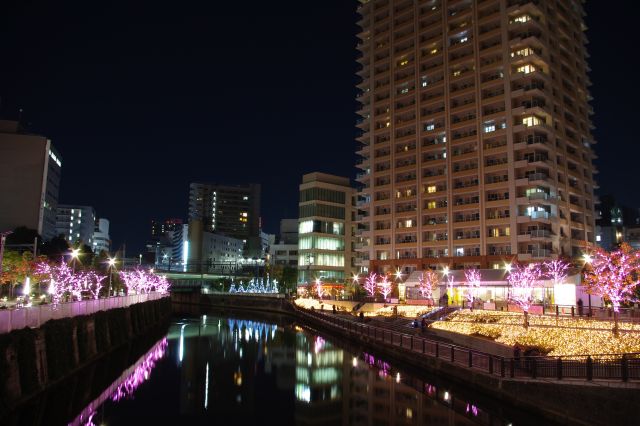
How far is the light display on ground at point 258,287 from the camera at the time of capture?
5517 inches

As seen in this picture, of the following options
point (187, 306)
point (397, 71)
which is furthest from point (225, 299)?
point (397, 71)

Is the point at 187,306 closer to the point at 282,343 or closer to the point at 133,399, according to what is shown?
the point at 282,343

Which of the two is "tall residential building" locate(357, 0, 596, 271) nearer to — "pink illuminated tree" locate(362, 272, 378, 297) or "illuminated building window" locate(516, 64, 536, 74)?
"illuminated building window" locate(516, 64, 536, 74)

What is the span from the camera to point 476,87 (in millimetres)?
95188

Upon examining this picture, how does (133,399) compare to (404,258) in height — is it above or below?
below

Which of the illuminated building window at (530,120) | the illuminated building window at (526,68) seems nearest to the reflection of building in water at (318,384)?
the illuminated building window at (530,120)

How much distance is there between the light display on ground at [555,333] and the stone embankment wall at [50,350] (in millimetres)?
29457

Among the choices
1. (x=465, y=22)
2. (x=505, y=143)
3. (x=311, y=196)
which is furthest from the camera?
(x=311, y=196)

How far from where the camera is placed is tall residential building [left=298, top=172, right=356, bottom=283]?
139500mm

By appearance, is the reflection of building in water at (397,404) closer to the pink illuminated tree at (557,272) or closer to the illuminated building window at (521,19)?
the pink illuminated tree at (557,272)

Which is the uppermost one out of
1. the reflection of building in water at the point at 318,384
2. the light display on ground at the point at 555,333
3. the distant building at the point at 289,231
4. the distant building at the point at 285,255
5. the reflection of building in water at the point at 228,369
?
the distant building at the point at 289,231

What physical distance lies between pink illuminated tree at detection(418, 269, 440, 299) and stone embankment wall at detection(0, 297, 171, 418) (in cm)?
4118

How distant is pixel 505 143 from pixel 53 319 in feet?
253

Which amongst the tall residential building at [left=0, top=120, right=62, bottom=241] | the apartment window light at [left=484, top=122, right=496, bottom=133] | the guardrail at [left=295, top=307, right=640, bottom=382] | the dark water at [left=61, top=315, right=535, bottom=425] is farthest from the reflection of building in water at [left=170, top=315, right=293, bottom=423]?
the tall residential building at [left=0, top=120, right=62, bottom=241]
